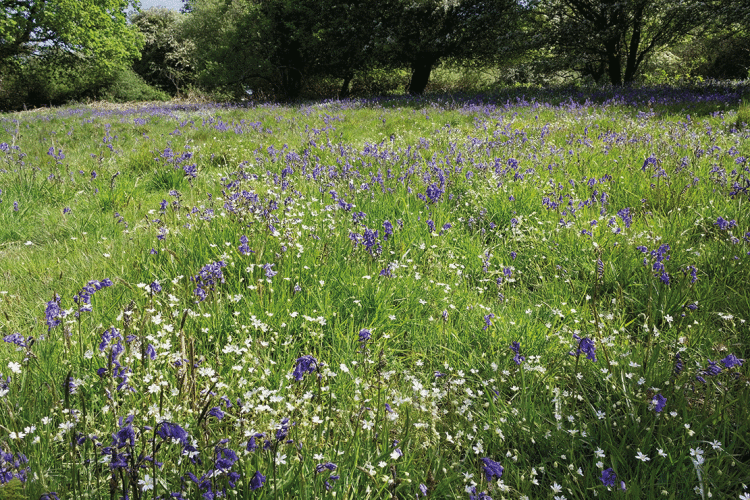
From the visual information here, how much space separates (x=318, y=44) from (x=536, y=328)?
26634 millimetres

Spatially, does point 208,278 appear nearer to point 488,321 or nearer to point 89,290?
point 89,290

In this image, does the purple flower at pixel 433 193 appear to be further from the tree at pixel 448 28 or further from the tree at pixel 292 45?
the tree at pixel 292 45

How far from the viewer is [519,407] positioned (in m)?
2.24

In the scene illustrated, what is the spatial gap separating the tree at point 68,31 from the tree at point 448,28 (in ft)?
75.9

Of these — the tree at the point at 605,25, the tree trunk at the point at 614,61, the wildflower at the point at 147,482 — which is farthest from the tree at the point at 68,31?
the wildflower at the point at 147,482

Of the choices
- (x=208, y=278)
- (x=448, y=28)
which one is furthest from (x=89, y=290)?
(x=448, y=28)

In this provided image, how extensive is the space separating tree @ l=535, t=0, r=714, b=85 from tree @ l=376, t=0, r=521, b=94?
2.00m

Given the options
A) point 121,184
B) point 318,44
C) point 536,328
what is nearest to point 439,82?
point 318,44

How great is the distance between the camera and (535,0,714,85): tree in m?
18.1

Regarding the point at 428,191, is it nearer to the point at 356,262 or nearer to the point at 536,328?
the point at 356,262

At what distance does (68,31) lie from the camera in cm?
3081

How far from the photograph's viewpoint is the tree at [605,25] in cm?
1809

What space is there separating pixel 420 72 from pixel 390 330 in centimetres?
2462

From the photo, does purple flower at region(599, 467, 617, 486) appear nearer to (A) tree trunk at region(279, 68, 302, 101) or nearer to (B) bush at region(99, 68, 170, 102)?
(A) tree trunk at region(279, 68, 302, 101)
